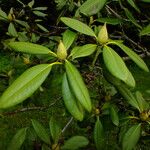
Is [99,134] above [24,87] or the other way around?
the other way around

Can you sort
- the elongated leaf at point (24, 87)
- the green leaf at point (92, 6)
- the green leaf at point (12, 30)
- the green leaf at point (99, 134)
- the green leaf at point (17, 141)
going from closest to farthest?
the elongated leaf at point (24, 87)
the green leaf at point (92, 6)
the green leaf at point (17, 141)
the green leaf at point (99, 134)
the green leaf at point (12, 30)

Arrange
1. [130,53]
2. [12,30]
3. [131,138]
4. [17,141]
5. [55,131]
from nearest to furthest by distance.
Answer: [130,53] < [131,138] < [17,141] < [55,131] < [12,30]

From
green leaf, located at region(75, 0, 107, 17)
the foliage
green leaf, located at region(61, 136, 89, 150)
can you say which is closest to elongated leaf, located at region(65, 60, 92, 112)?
the foliage

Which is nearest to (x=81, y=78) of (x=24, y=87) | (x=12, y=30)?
(x=24, y=87)

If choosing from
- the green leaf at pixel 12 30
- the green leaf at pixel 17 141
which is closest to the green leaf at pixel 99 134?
the green leaf at pixel 17 141

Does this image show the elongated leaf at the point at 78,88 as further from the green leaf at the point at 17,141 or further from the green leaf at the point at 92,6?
the green leaf at the point at 17,141

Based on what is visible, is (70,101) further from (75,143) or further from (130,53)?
(75,143)

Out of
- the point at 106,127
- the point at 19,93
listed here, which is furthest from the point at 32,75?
the point at 106,127
